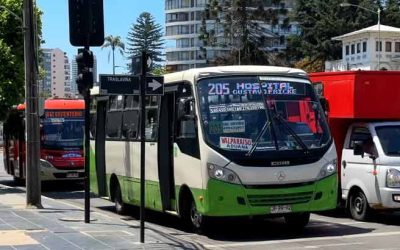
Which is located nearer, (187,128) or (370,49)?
(187,128)

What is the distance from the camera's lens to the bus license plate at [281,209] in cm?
1181

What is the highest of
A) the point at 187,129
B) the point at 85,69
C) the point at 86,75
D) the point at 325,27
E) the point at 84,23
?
the point at 325,27

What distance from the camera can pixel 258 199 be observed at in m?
11.8

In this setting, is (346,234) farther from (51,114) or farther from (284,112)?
(51,114)

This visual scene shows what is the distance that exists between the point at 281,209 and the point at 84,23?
16.2ft

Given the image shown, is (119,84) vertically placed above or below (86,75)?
below

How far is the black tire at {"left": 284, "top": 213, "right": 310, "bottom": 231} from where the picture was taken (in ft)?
41.6

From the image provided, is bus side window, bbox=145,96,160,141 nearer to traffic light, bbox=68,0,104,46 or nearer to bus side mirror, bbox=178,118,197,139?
bus side mirror, bbox=178,118,197,139

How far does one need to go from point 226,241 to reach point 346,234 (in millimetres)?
2143

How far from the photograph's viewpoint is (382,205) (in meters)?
13.3

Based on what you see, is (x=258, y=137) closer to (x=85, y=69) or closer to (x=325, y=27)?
Answer: (x=85, y=69)

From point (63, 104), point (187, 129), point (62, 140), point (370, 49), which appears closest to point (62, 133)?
point (62, 140)

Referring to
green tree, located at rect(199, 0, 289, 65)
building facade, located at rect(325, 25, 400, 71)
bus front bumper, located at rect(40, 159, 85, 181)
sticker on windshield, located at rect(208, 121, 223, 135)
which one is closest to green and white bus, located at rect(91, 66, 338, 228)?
sticker on windshield, located at rect(208, 121, 223, 135)

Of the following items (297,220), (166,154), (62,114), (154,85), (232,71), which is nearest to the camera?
(154,85)
